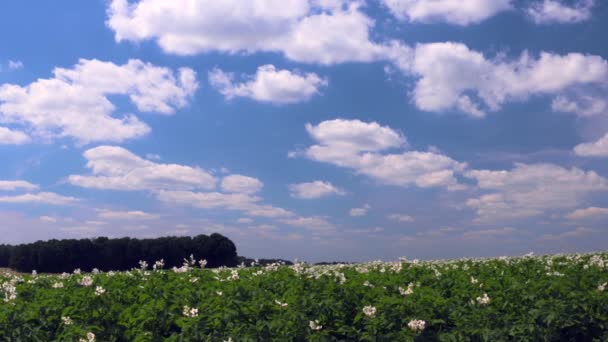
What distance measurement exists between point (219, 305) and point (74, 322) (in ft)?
7.00

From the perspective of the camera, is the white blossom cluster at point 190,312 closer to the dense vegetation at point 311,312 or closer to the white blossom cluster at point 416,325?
the dense vegetation at point 311,312

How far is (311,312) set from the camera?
312 inches

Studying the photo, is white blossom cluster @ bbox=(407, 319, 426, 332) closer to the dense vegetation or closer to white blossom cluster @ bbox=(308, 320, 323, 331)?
the dense vegetation

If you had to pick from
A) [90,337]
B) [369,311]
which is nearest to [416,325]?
[369,311]

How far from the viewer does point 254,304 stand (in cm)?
810

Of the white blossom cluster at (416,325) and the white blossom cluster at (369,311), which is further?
the white blossom cluster at (369,311)

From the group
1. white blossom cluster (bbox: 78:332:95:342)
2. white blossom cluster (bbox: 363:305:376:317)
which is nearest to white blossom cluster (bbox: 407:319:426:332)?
white blossom cluster (bbox: 363:305:376:317)

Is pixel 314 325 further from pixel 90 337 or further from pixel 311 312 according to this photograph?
pixel 90 337

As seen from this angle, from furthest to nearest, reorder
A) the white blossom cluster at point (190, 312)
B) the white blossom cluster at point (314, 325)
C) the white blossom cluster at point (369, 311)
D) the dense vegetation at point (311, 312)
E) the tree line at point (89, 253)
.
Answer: the tree line at point (89, 253), the white blossom cluster at point (190, 312), the white blossom cluster at point (369, 311), the dense vegetation at point (311, 312), the white blossom cluster at point (314, 325)

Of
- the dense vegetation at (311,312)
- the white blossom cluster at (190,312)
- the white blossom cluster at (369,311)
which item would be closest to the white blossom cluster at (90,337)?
the dense vegetation at (311,312)

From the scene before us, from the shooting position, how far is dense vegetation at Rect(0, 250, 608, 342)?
757cm

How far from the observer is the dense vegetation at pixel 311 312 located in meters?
7.57

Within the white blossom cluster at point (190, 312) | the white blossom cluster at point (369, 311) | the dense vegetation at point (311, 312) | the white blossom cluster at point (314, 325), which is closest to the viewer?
the white blossom cluster at point (314, 325)

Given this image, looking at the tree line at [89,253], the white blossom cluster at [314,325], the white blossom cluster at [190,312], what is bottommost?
the white blossom cluster at [314,325]
